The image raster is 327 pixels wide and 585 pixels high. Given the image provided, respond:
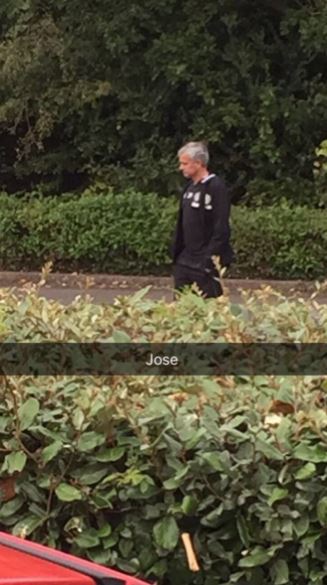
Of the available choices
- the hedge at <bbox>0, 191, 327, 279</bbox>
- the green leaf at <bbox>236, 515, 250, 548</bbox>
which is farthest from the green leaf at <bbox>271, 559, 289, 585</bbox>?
the hedge at <bbox>0, 191, 327, 279</bbox>

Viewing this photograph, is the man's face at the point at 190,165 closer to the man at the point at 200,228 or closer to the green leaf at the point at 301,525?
the man at the point at 200,228

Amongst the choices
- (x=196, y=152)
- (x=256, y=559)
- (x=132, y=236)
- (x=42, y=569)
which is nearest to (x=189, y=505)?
(x=256, y=559)

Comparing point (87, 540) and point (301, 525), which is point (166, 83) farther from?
point (301, 525)

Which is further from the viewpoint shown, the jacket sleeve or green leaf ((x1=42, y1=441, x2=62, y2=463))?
the jacket sleeve

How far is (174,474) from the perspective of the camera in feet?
12.3

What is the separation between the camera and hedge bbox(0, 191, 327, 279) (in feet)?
59.6

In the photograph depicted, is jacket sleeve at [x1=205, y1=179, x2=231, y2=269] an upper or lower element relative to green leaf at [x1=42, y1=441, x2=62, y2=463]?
lower

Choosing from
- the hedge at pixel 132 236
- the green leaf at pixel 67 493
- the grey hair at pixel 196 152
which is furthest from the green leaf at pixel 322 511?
the hedge at pixel 132 236

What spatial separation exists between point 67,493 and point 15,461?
202mm

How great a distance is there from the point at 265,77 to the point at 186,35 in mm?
1578

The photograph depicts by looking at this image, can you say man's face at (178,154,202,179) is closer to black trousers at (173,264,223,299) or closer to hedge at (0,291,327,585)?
black trousers at (173,264,223,299)

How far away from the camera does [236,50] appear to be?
20.4 meters

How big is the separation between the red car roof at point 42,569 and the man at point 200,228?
556cm

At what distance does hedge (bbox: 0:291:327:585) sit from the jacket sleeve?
4216mm
